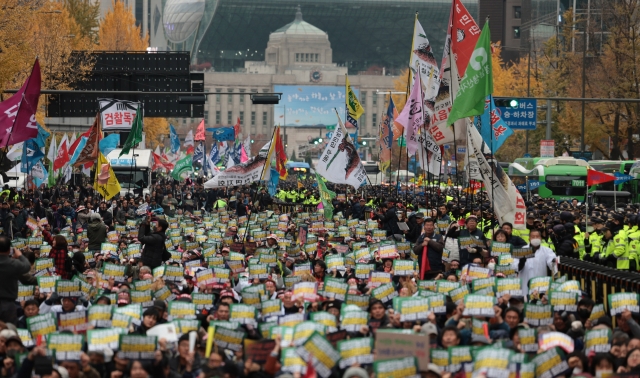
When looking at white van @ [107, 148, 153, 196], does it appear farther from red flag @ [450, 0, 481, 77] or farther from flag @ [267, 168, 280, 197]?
red flag @ [450, 0, 481, 77]

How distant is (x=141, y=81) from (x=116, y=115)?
1.54m

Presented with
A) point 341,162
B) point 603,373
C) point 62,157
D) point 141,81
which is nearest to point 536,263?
point 603,373

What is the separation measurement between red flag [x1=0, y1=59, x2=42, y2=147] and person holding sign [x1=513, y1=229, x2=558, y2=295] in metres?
12.3

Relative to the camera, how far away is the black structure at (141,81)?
43.2 meters

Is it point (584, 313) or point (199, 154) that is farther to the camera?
point (199, 154)

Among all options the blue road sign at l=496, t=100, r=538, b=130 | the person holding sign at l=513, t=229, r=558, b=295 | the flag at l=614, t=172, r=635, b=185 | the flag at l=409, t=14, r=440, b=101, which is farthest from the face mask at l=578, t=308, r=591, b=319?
the blue road sign at l=496, t=100, r=538, b=130

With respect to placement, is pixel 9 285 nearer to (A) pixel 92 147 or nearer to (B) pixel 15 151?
(A) pixel 92 147

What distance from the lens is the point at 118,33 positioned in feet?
271

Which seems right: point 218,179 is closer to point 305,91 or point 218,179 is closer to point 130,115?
point 130,115

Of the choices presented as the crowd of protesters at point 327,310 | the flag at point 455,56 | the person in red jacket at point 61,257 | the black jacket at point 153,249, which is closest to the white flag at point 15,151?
the crowd of protesters at point 327,310

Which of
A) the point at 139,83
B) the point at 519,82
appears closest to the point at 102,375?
the point at 139,83

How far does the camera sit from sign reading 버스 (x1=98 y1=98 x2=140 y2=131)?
43031mm

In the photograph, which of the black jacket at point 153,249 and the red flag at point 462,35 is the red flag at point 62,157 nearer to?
the red flag at point 462,35

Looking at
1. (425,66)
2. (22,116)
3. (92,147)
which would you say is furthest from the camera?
(92,147)
